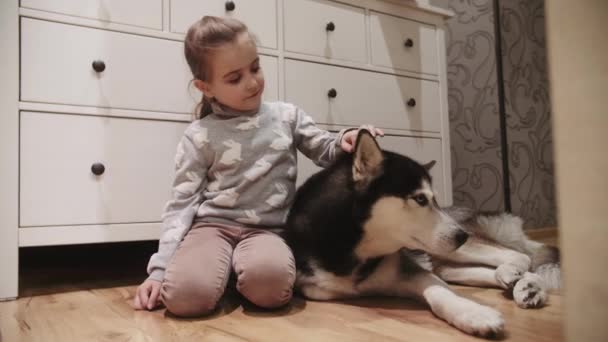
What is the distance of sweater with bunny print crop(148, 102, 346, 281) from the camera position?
4.53 ft

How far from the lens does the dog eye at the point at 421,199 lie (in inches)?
48.1

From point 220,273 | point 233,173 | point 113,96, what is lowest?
point 220,273

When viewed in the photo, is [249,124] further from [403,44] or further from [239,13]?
[403,44]

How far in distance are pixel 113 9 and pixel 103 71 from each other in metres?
0.22

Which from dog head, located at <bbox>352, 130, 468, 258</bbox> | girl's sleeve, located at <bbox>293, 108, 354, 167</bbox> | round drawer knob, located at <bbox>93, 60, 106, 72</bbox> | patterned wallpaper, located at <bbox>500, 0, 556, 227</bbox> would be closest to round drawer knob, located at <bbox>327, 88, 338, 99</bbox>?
girl's sleeve, located at <bbox>293, 108, 354, 167</bbox>

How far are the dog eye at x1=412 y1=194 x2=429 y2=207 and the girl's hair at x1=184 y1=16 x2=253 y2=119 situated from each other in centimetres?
70

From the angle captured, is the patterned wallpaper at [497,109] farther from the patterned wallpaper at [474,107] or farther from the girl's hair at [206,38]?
the girl's hair at [206,38]

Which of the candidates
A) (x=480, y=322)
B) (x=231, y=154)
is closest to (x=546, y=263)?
(x=480, y=322)

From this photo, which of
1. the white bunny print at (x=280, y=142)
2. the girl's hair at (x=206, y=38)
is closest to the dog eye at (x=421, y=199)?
the white bunny print at (x=280, y=142)

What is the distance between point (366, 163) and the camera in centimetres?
123

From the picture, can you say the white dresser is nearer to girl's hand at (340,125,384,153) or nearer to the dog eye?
girl's hand at (340,125,384,153)

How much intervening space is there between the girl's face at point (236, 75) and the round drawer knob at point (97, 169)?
0.43 meters

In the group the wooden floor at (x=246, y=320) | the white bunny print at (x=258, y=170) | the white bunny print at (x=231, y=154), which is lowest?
the wooden floor at (x=246, y=320)

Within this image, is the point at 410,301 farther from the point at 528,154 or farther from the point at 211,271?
the point at 528,154
